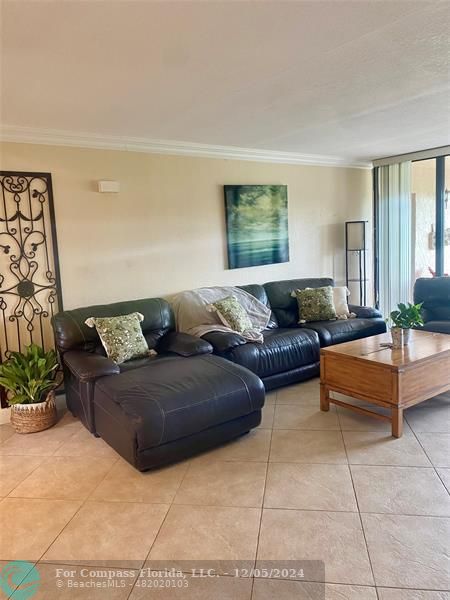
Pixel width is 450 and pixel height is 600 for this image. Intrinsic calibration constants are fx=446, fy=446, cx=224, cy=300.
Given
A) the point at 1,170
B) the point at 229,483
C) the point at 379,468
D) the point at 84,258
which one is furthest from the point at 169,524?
the point at 1,170

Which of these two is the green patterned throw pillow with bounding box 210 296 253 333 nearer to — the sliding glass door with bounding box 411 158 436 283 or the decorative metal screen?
the decorative metal screen

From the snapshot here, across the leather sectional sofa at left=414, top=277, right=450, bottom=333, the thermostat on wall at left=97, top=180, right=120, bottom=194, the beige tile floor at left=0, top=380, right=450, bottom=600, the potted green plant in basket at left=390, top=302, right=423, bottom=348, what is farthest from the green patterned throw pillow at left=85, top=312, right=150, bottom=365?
the leather sectional sofa at left=414, top=277, right=450, bottom=333

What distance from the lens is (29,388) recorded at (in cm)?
342

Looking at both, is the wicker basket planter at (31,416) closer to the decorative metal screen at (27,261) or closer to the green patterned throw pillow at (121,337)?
the decorative metal screen at (27,261)

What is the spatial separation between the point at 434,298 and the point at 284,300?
163 cm

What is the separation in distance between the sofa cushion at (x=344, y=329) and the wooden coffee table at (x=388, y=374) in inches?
26.8

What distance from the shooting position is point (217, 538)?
6.99ft

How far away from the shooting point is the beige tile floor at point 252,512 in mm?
1855

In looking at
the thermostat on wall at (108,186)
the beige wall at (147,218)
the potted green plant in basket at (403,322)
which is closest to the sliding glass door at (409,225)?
the beige wall at (147,218)

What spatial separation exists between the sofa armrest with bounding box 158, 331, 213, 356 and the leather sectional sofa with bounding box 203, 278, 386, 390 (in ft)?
0.49

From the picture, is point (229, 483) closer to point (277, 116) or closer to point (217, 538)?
point (217, 538)

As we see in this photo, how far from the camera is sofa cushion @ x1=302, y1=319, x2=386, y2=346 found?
435 centimetres

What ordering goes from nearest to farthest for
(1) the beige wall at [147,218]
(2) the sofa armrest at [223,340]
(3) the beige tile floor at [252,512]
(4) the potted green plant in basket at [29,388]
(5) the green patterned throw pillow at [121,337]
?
(3) the beige tile floor at [252,512] → (4) the potted green plant in basket at [29,388] → (5) the green patterned throw pillow at [121,337] → (2) the sofa armrest at [223,340] → (1) the beige wall at [147,218]

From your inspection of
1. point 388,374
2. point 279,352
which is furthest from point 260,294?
point 388,374
